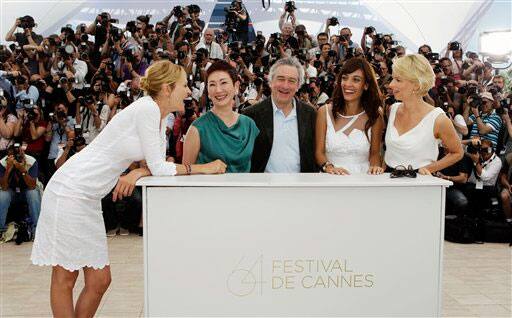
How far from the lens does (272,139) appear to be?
3123mm

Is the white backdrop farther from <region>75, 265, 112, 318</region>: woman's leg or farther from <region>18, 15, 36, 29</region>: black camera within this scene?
<region>75, 265, 112, 318</region>: woman's leg

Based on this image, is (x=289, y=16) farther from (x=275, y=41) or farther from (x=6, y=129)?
(x=6, y=129)

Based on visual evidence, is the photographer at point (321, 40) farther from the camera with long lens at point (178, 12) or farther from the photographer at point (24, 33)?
the photographer at point (24, 33)

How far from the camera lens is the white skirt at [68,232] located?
2379 millimetres

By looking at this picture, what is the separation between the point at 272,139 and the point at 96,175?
107 centimetres

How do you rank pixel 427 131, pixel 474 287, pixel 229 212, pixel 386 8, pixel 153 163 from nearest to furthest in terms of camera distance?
pixel 229 212 → pixel 153 163 → pixel 427 131 → pixel 474 287 → pixel 386 8

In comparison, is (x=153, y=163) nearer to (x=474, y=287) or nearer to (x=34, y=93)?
(x=474, y=287)

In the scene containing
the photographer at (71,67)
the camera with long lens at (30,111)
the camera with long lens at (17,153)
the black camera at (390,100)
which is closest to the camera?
the camera with long lens at (17,153)

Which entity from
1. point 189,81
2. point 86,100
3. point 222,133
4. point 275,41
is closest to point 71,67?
point 86,100

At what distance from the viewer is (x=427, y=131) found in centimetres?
285

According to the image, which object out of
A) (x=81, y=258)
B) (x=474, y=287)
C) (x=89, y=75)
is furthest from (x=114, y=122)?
(x=89, y=75)

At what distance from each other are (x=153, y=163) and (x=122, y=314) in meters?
1.77

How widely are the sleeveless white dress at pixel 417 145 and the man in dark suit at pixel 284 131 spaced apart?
0.46m

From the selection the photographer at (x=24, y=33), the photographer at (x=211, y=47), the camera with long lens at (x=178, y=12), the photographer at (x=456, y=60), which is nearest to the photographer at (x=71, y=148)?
the photographer at (x=211, y=47)
